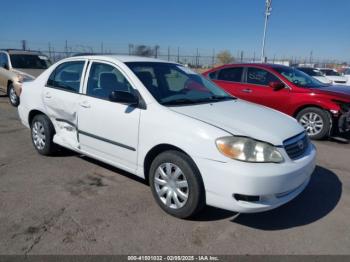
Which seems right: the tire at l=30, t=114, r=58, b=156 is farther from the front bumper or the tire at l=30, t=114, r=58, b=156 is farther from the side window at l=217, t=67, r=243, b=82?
the side window at l=217, t=67, r=243, b=82

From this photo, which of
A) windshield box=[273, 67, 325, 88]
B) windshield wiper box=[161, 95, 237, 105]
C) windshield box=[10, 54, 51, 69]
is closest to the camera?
windshield wiper box=[161, 95, 237, 105]

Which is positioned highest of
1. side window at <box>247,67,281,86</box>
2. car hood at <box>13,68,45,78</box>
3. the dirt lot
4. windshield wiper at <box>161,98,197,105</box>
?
side window at <box>247,67,281,86</box>

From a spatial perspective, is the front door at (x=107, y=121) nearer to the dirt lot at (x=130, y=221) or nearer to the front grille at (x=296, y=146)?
the dirt lot at (x=130, y=221)

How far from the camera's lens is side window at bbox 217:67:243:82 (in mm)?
8297

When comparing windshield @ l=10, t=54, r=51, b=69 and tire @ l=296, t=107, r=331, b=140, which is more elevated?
windshield @ l=10, t=54, r=51, b=69

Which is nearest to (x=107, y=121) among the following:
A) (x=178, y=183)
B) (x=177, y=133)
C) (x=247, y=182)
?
(x=177, y=133)

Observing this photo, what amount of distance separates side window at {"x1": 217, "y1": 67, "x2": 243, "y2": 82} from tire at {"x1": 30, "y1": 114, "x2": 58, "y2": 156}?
4.85 metres

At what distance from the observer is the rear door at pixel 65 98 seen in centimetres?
450

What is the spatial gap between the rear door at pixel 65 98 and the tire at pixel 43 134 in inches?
5.1

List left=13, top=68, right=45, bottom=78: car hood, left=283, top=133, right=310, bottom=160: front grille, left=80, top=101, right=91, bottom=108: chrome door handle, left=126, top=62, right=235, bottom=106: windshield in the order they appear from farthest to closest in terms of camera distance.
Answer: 1. left=13, top=68, right=45, bottom=78: car hood
2. left=80, top=101, right=91, bottom=108: chrome door handle
3. left=126, top=62, right=235, bottom=106: windshield
4. left=283, top=133, right=310, bottom=160: front grille

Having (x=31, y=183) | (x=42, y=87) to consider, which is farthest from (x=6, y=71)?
(x=31, y=183)

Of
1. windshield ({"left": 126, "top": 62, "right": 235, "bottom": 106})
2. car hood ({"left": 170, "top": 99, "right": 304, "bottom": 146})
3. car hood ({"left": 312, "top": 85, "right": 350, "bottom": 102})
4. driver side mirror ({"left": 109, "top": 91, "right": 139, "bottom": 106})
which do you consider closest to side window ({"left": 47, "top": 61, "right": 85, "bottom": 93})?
windshield ({"left": 126, "top": 62, "right": 235, "bottom": 106})

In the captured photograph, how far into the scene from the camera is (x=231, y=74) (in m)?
8.45

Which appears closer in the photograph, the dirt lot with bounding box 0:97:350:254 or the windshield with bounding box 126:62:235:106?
the dirt lot with bounding box 0:97:350:254
